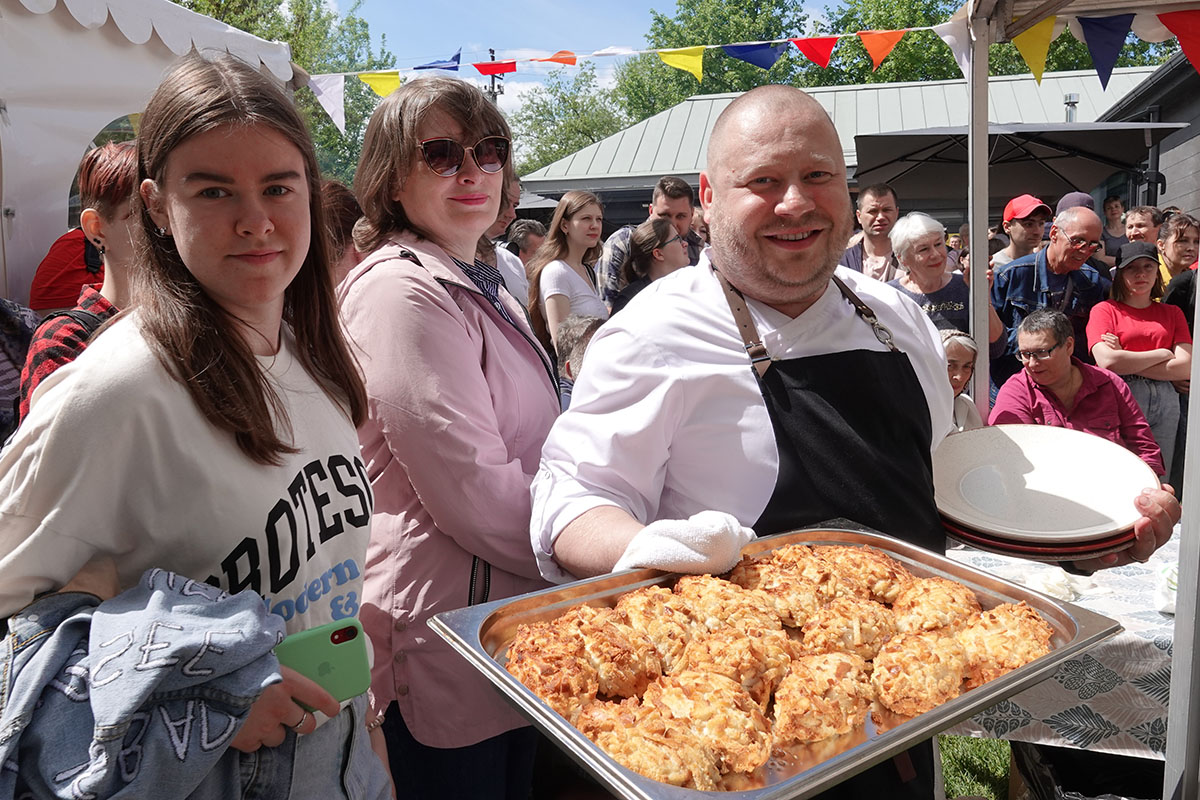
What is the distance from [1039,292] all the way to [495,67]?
5534 millimetres

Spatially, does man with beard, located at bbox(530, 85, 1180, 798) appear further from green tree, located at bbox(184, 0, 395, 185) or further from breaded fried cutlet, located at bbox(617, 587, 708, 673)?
green tree, located at bbox(184, 0, 395, 185)

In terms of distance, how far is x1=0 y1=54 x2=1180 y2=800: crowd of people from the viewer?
3.58ft

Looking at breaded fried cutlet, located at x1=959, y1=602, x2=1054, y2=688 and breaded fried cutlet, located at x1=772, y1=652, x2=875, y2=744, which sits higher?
breaded fried cutlet, located at x1=959, y1=602, x2=1054, y2=688

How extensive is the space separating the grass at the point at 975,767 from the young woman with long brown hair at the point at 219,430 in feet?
7.79

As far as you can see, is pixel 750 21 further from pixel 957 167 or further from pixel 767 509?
pixel 767 509

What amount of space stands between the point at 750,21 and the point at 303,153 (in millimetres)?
49750

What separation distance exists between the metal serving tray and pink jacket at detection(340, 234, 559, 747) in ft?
1.46

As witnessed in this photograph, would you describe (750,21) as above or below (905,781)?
above

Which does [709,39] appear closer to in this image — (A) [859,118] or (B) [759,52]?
(A) [859,118]

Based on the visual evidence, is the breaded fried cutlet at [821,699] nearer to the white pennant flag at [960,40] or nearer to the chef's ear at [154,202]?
the chef's ear at [154,202]

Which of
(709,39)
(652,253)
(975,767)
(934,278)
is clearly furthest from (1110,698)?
(709,39)

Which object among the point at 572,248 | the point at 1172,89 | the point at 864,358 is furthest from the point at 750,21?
the point at 864,358

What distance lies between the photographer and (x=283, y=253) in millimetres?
1315

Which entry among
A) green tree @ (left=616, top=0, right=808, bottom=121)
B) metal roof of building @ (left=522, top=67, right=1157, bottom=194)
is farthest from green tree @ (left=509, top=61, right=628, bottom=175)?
metal roof of building @ (left=522, top=67, right=1157, bottom=194)
